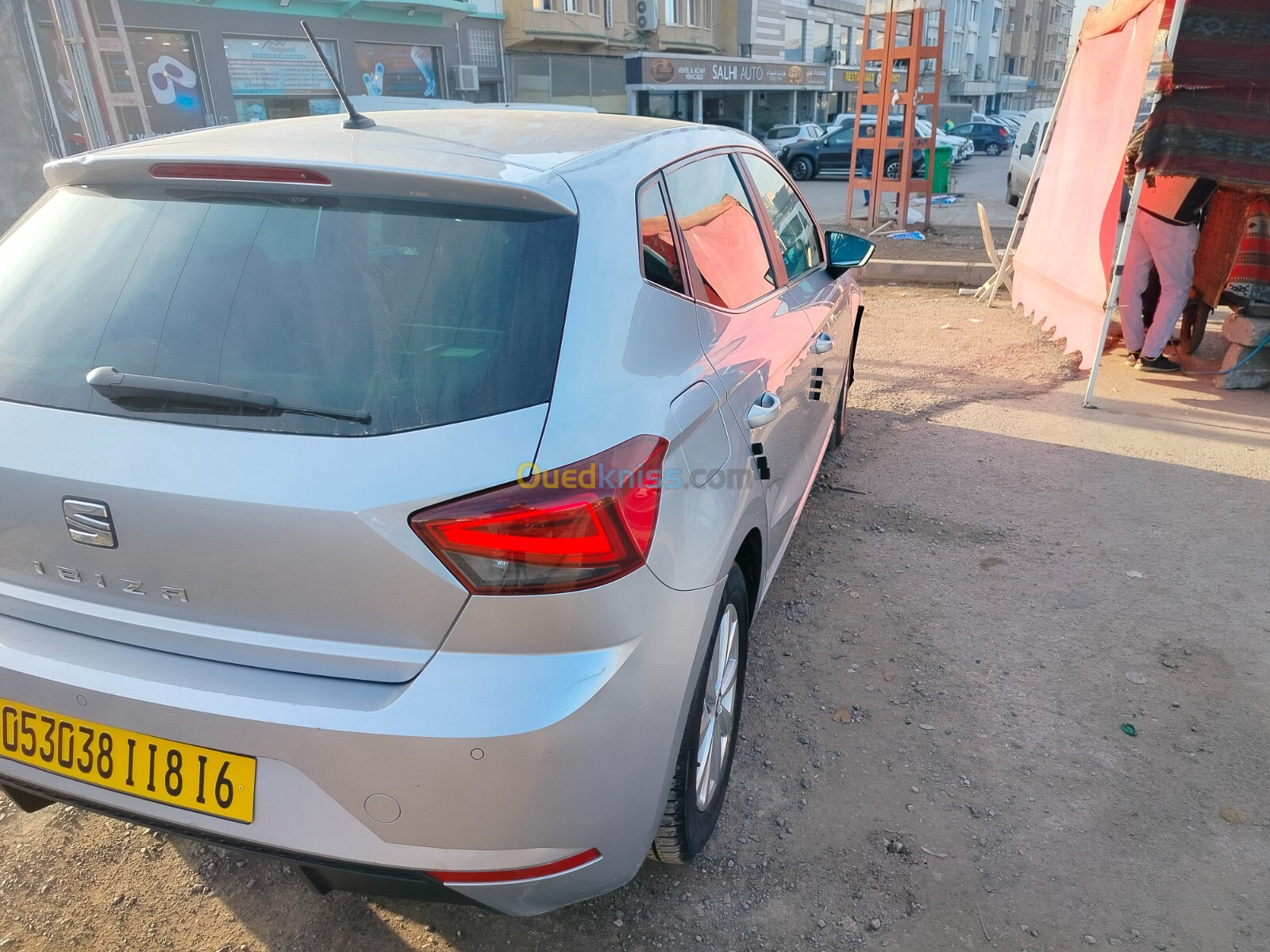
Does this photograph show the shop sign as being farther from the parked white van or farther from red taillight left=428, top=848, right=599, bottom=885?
red taillight left=428, top=848, right=599, bottom=885

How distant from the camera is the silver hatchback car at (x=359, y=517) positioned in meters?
1.57

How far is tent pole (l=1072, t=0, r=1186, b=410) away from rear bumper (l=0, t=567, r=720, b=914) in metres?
5.01

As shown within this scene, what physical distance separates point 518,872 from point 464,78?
25786 mm

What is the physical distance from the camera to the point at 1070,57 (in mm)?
7789

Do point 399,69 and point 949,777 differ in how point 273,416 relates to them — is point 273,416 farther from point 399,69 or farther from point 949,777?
point 399,69

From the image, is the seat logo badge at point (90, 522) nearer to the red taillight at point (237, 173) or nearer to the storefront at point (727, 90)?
the red taillight at point (237, 173)

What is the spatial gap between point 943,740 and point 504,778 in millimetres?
1757

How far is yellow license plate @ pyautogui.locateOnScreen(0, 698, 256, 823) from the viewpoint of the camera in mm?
1640

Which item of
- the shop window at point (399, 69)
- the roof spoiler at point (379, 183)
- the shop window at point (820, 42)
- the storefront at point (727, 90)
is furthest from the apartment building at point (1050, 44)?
the roof spoiler at point (379, 183)

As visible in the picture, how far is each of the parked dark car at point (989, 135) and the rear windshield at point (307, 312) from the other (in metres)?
41.2

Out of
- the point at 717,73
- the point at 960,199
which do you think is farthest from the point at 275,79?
the point at 717,73

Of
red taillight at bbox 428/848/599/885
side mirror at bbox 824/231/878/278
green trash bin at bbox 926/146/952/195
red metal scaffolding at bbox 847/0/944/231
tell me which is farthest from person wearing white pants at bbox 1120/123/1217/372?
green trash bin at bbox 926/146/952/195

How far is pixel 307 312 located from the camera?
1748 mm

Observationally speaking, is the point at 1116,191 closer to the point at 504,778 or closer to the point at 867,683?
the point at 867,683
